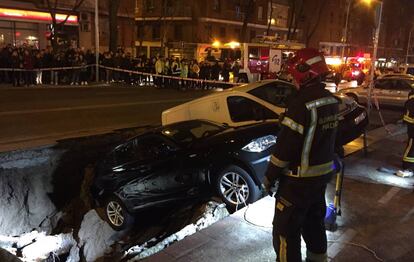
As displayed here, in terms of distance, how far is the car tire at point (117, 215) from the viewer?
7.08 metres

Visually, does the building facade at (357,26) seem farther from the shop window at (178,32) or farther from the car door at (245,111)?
the car door at (245,111)

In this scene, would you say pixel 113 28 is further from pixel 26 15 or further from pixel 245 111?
pixel 245 111

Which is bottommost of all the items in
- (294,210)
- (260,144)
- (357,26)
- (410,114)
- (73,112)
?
(73,112)

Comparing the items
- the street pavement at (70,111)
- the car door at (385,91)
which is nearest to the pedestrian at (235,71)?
the street pavement at (70,111)

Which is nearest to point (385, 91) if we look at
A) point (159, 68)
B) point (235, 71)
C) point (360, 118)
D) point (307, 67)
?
point (235, 71)

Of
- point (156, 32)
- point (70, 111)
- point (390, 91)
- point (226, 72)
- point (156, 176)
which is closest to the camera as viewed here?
point (156, 176)

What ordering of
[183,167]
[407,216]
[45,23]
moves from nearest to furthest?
1. [407,216]
2. [183,167]
3. [45,23]

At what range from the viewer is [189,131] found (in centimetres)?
727

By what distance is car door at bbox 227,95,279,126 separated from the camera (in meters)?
8.47

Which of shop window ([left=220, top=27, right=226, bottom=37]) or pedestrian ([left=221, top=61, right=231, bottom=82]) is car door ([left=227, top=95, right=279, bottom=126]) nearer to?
pedestrian ([left=221, top=61, right=231, bottom=82])

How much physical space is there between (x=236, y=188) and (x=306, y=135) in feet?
10.0

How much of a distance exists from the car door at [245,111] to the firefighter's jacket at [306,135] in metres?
4.98

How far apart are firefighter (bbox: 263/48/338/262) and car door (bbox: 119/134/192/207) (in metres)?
3.21

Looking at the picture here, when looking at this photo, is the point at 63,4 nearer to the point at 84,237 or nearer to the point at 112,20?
the point at 112,20
